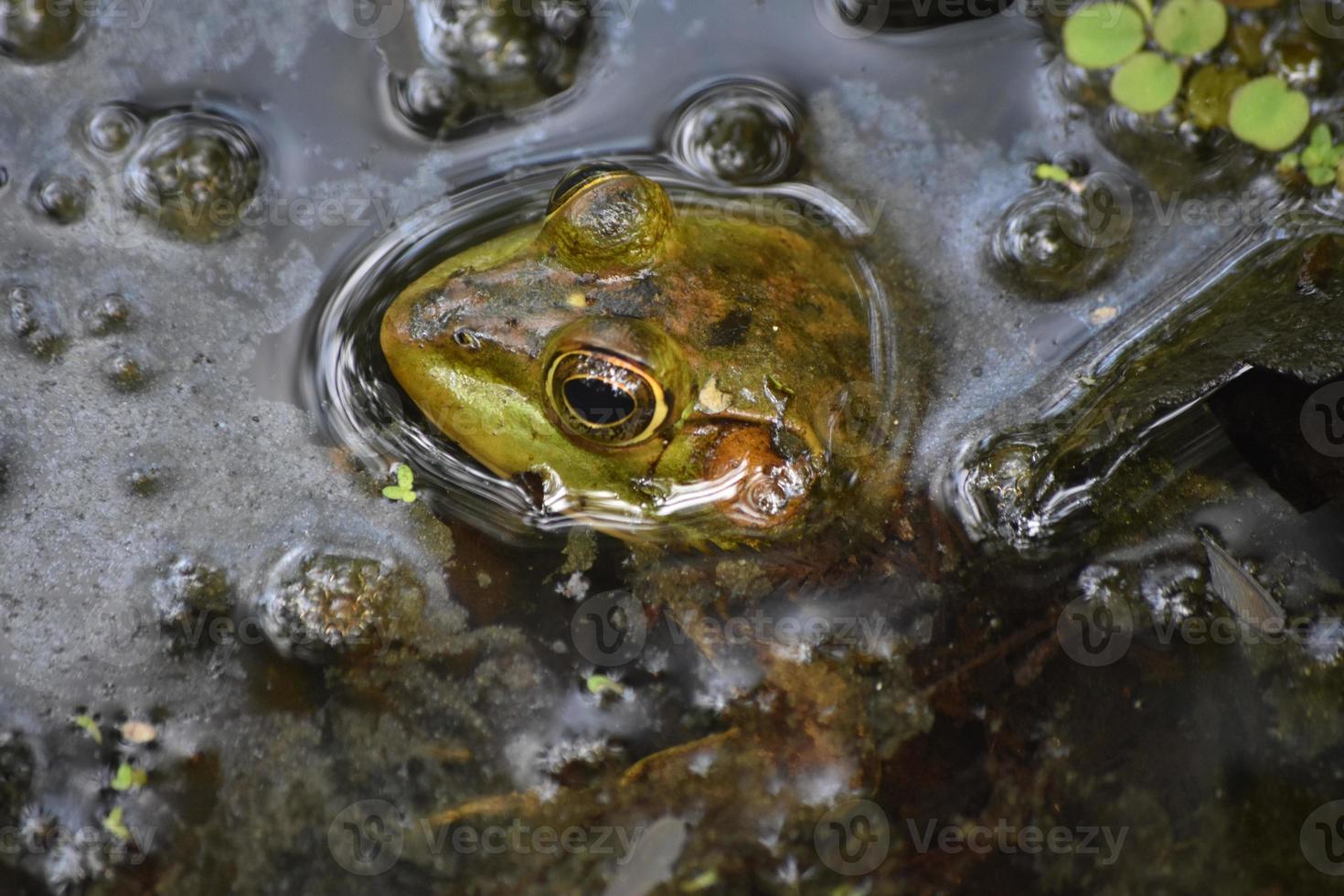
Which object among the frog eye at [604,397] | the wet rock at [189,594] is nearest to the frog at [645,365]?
the frog eye at [604,397]

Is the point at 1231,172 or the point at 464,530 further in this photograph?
the point at 1231,172

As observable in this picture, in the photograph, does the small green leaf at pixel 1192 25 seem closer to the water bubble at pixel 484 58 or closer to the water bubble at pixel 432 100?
the water bubble at pixel 484 58

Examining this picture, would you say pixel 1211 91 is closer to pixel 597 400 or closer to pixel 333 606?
pixel 597 400

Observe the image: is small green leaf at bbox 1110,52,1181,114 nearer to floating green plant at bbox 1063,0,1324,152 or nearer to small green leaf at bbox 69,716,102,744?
floating green plant at bbox 1063,0,1324,152

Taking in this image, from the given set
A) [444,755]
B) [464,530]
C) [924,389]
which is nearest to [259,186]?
[464,530]

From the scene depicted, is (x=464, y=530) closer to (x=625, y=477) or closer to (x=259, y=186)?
(x=625, y=477)

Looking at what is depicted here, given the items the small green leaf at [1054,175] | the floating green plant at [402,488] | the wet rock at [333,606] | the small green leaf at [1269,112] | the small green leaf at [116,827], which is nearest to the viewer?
the small green leaf at [116,827]

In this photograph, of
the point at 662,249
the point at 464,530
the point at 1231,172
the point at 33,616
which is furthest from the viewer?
the point at 1231,172

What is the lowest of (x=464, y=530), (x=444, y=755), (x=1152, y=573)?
(x=444, y=755)
